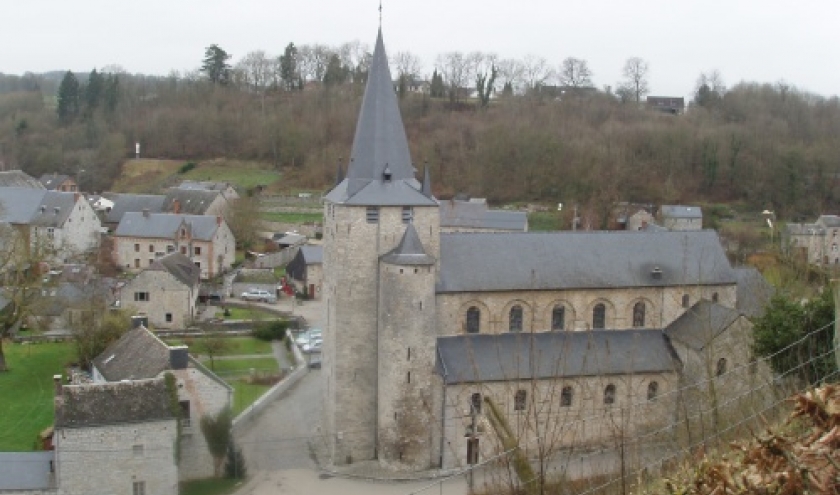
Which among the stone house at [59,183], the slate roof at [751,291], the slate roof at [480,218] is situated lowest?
the slate roof at [751,291]

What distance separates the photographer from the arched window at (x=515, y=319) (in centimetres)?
2364

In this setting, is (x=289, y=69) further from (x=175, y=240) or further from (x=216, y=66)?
(x=175, y=240)

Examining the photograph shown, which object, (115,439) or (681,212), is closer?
(115,439)

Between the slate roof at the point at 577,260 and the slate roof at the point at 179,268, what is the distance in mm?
17657

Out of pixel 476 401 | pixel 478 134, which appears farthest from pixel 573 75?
pixel 476 401

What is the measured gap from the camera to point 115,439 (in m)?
18.9

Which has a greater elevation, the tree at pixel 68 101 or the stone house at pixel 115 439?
the tree at pixel 68 101

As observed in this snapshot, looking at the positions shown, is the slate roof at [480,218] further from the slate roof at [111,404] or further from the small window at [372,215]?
the slate roof at [111,404]

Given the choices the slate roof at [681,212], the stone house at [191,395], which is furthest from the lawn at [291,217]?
the stone house at [191,395]

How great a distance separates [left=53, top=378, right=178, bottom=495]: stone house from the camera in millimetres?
18516

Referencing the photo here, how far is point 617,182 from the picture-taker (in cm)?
6244

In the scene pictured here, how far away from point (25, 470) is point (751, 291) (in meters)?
20.4

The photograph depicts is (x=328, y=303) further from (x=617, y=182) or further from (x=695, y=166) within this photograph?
(x=695, y=166)

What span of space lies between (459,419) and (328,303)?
4682 mm
